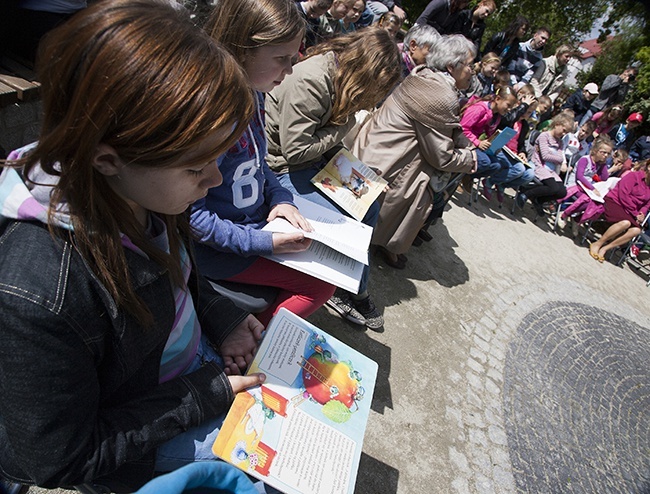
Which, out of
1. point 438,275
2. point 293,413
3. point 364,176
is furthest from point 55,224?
point 438,275

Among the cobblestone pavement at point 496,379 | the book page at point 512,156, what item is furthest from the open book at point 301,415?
the book page at point 512,156

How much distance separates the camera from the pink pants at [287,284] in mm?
1895

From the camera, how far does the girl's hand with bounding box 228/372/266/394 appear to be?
4.01ft

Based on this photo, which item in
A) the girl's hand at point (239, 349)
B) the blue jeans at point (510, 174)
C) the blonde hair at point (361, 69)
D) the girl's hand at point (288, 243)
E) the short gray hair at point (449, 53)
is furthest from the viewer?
the blue jeans at point (510, 174)

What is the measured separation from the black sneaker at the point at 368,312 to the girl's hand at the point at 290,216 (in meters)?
1.12

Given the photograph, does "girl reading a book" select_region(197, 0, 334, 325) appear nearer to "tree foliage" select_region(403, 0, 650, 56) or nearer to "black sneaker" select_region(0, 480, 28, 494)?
"black sneaker" select_region(0, 480, 28, 494)

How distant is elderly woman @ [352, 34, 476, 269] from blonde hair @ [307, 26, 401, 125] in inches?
26.1

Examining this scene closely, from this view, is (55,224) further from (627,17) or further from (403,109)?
(627,17)

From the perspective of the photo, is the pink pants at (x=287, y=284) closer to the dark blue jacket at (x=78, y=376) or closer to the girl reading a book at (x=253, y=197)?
the girl reading a book at (x=253, y=197)

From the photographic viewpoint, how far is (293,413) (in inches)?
49.5

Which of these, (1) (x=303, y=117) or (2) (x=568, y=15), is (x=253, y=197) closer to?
(1) (x=303, y=117)

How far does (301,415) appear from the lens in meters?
1.27

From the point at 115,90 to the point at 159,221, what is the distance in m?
0.45

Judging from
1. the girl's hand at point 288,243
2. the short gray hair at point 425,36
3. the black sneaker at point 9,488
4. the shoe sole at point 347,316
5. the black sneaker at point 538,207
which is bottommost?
the shoe sole at point 347,316
